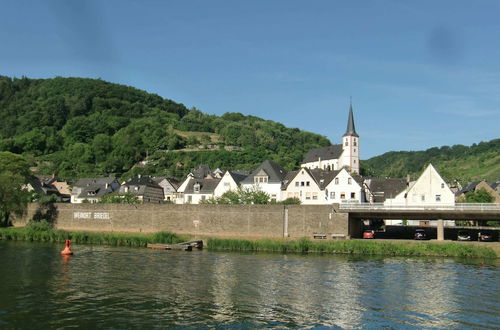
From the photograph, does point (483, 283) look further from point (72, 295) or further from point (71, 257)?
point (71, 257)

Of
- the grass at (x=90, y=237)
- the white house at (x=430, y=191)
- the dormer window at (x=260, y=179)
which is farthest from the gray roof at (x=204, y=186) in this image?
the white house at (x=430, y=191)

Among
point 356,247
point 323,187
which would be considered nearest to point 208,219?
point 356,247

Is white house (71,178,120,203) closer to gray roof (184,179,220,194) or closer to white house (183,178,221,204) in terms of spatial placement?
gray roof (184,179,220,194)

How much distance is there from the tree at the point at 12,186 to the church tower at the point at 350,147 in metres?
70.5

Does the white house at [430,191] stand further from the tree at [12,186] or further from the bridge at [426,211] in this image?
Answer: the tree at [12,186]

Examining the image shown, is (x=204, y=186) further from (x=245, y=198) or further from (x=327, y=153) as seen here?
(x=327, y=153)

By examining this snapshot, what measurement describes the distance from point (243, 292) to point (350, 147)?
94.2 m

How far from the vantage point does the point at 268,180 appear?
83125 millimetres

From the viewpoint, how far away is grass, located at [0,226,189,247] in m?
57.9

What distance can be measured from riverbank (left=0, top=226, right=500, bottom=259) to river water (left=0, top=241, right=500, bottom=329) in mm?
4239

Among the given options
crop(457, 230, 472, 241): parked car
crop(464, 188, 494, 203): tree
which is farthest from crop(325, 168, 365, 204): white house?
crop(464, 188, 494, 203): tree

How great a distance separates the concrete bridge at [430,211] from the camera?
52.8 m

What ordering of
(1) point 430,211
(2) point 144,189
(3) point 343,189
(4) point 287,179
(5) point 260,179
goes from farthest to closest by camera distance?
(2) point 144,189, (5) point 260,179, (4) point 287,179, (3) point 343,189, (1) point 430,211

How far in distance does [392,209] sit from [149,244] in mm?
26109
